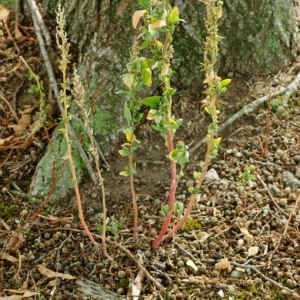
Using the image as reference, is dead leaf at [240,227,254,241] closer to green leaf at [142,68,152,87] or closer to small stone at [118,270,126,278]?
small stone at [118,270,126,278]

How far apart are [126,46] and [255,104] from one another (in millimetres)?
742

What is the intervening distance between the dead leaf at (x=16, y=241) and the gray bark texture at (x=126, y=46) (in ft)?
0.86

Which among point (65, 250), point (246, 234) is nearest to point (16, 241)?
point (65, 250)

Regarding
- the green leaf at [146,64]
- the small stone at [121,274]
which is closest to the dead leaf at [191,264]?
the small stone at [121,274]

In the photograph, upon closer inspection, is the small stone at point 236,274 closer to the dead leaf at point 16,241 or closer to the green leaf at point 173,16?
the dead leaf at point 16,241

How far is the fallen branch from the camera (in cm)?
298

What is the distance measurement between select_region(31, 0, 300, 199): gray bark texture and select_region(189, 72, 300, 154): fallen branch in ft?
0.49

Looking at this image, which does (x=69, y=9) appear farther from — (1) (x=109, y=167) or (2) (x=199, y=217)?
(2) (x=199, y=217)

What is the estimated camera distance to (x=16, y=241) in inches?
104

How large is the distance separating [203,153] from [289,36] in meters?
0.84

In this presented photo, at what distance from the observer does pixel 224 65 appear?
3078 millimetres

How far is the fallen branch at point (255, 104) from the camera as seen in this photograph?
2.98m

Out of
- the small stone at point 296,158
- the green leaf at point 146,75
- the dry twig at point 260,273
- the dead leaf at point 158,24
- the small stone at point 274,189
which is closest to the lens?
the dead leaf at point 158,24

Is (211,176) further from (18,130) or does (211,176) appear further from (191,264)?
(18,130)
